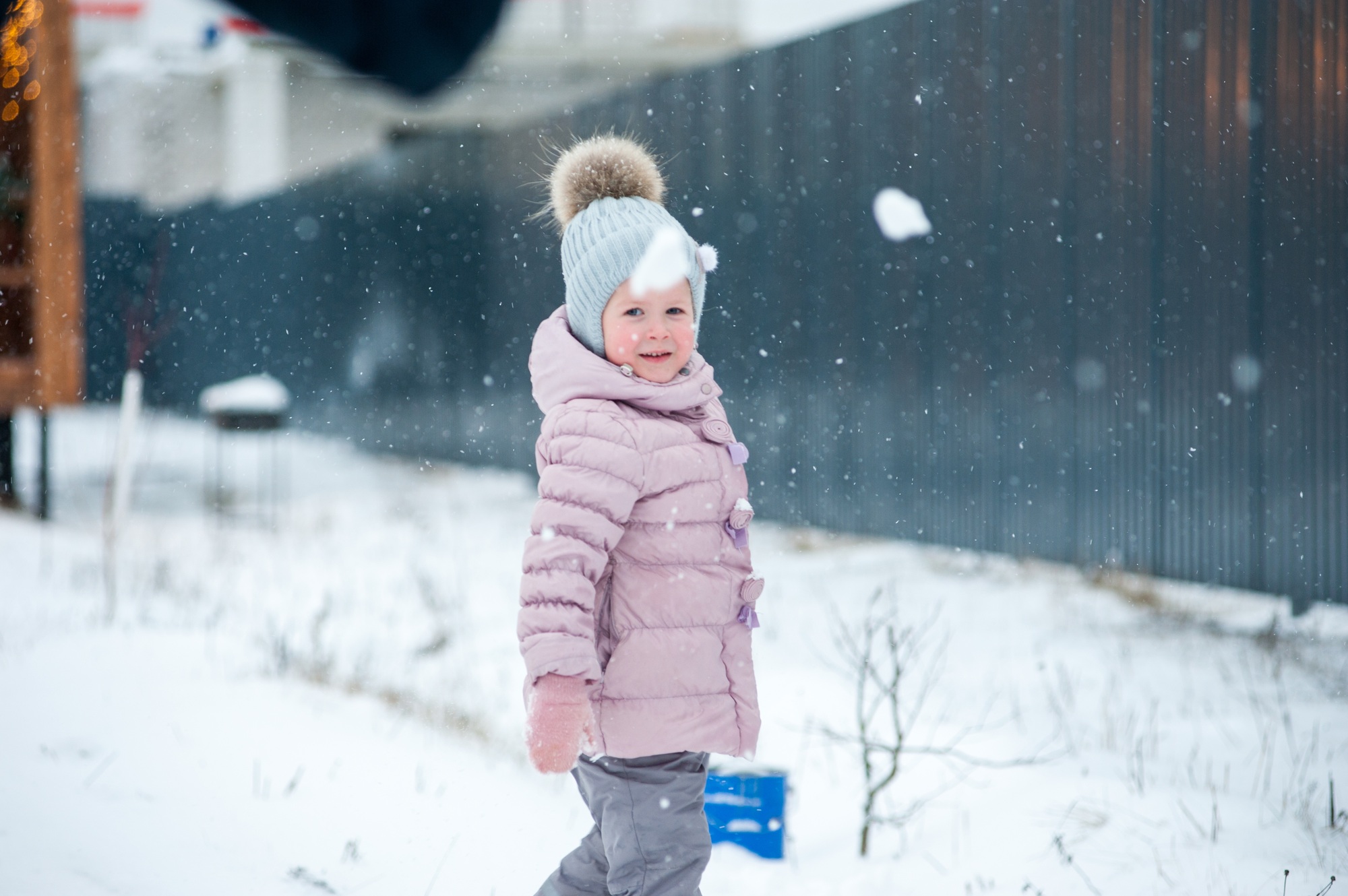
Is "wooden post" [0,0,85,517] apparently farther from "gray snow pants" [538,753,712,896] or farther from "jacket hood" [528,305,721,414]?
"gray snow pants" [538,753,712,896]

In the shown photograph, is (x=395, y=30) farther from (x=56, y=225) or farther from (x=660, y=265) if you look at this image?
(x=56, y=225)

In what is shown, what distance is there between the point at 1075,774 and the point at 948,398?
8.43 ft

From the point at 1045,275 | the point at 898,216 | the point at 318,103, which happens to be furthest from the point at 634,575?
the point at 318,103

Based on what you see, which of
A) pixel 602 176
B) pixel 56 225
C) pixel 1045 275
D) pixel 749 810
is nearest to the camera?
pixel 602 176

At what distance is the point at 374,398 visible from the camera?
10.8 m

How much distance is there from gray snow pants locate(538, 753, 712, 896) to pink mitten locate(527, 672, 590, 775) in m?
0.18

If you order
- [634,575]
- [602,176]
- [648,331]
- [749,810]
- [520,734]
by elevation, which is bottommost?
[520,734]

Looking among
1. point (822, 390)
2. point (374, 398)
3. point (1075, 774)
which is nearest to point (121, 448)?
point (822, 390)

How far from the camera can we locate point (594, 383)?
71.1 inches

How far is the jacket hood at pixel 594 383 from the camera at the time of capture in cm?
181

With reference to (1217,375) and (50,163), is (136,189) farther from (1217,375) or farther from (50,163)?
(1217,375)

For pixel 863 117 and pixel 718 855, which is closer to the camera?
pixel 718 855

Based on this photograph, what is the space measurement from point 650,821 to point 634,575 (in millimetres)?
407

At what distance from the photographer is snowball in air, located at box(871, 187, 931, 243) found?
5.27 metres
